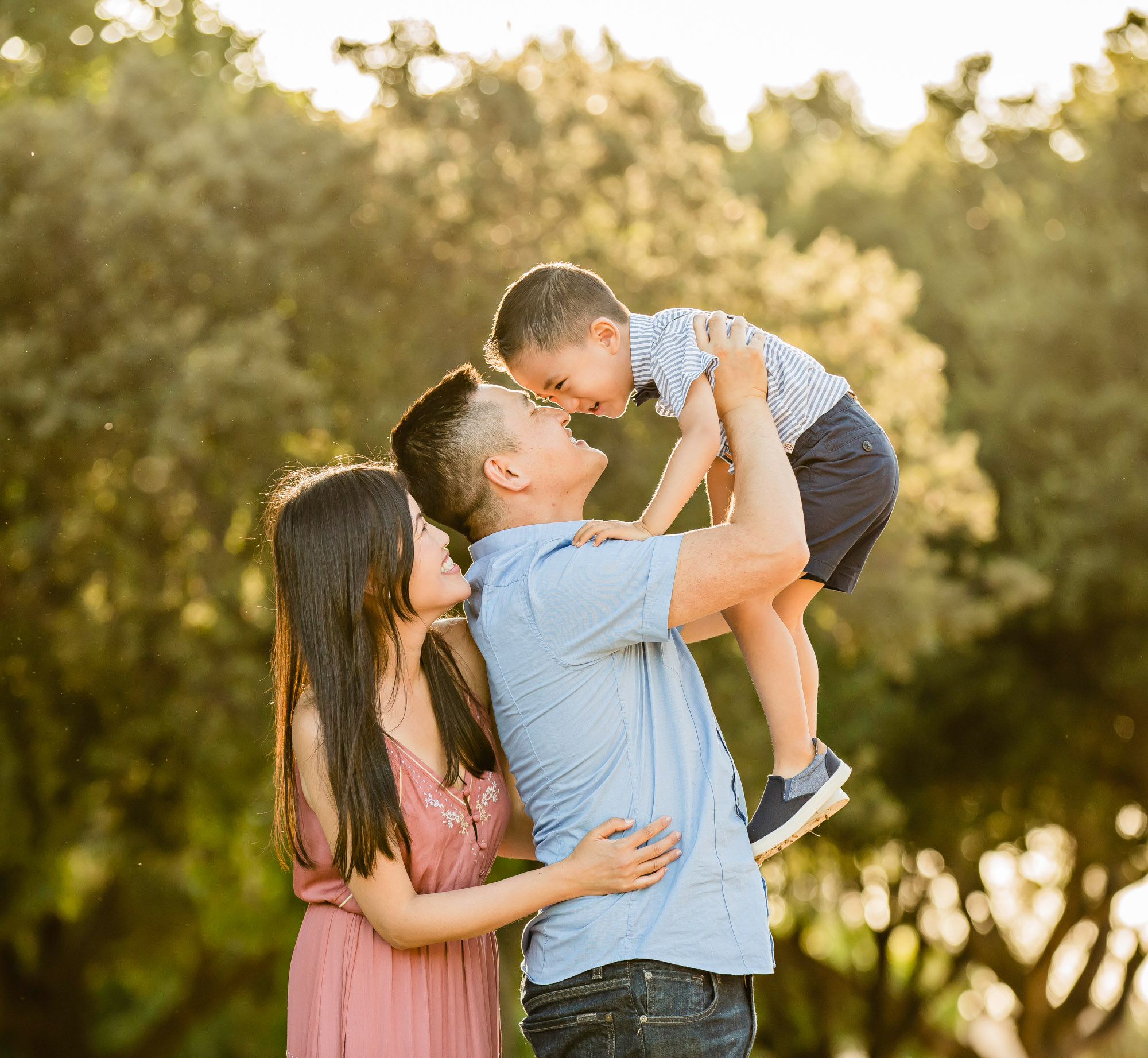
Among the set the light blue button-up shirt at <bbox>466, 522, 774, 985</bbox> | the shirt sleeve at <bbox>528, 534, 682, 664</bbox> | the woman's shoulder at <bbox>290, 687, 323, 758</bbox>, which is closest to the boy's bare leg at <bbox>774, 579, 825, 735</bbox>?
the light blue button-up shirt at <bbox>466, 522, 774, 985</bbox>

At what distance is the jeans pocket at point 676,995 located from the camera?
5.88 ft

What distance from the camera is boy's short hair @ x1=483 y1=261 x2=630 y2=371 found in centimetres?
265

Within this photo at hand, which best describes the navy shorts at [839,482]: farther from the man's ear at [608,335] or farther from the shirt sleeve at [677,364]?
the man's ear at [608,335]

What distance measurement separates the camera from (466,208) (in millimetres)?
7723

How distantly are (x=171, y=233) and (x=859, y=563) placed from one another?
5487 millimetres

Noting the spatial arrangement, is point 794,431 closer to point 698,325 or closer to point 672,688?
point 698,325

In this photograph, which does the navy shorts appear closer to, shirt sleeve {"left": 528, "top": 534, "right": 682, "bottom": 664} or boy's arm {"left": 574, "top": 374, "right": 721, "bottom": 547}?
boy's arm {"left": 574, "top": 374, "right": 721, "bottom": 547}

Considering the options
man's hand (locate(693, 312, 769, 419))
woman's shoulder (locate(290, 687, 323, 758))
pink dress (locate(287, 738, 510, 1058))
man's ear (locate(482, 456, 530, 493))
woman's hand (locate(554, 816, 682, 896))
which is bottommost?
pink dress (locate(287, 738, 510, 1058))

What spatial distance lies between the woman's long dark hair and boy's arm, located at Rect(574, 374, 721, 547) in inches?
18.7

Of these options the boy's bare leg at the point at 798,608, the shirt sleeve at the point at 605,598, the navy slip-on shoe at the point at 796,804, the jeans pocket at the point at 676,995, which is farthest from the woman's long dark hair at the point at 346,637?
the boy's bare leg at the point at 798,608

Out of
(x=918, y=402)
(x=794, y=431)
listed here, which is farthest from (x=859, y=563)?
(x=918, y=402)

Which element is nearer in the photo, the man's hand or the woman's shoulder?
the woman's shoulder

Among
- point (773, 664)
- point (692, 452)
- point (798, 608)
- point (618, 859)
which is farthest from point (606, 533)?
point (798, 608)

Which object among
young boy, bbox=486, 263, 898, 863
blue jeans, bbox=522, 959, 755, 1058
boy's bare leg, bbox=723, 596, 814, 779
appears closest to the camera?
blue jeans, bbox=522, 959, 755, 1058
